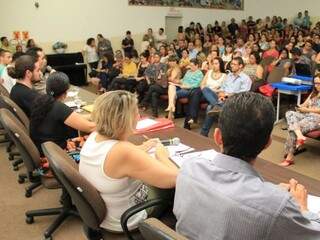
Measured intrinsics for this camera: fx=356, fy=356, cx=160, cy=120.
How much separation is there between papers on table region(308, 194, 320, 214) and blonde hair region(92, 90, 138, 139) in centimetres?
92

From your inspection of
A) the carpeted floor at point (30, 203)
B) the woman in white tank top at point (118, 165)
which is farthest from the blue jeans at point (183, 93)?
the woman in white tank top at point (118, 165)

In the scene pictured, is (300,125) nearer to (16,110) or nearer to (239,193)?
(16,110)

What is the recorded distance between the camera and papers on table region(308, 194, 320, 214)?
1.52m

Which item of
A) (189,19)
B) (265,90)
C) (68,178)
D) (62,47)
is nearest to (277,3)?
(189,19)

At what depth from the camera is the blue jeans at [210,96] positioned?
537cm

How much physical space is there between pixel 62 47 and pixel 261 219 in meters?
9.62

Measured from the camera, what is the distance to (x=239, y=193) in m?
1.09

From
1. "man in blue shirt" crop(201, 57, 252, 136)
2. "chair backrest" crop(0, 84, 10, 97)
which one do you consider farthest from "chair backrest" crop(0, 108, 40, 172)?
"man in blue shirt" crop(201, 57, 252, 136)

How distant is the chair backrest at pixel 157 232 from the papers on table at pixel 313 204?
2.54ft

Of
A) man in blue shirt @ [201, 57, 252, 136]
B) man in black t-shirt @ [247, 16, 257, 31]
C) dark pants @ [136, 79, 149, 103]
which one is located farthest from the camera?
man in black t-shirt @ [247, 16, 257, 31]

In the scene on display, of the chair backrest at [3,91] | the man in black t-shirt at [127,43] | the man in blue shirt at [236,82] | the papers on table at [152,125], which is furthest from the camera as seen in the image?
the man in black t-shirt at [127,43]

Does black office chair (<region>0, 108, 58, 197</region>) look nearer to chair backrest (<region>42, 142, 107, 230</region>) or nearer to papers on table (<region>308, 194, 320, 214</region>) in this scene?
chair backrest (<region>42, 142, 107, 230</region>)

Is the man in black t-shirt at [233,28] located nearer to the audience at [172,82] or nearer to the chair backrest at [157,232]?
the audience at [172,82]

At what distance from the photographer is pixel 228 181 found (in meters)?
1.13
